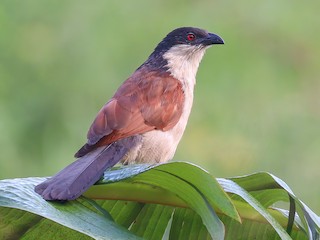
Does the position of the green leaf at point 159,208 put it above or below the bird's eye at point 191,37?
below

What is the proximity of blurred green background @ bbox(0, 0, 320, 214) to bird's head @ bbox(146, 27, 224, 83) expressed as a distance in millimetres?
619

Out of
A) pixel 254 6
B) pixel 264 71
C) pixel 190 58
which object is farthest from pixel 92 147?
pixel 254 6

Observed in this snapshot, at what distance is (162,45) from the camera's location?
10.9 feet

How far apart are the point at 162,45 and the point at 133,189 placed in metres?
1.98

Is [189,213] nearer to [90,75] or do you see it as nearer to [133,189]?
[133,189]

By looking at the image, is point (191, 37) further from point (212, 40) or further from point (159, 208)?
point (159, 208)

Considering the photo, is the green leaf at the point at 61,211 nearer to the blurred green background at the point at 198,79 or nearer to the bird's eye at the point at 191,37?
the bird's eye at the point at 191,37

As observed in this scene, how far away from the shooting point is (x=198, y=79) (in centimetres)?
395

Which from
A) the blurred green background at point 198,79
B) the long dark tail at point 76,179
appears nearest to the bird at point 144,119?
the long dark tail at point 76,179

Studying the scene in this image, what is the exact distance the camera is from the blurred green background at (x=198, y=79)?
12.8ft

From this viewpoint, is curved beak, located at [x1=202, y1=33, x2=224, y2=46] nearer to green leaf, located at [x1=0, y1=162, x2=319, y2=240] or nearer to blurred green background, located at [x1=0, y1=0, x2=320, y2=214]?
blurred green background, located at [x1=0, y1=0, x2=320, y2=214]

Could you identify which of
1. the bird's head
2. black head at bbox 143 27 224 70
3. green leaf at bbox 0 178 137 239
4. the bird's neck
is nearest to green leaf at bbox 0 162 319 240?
green leaf at bbox 0 178 137 239

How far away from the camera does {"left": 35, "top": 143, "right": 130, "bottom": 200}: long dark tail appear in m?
1.22

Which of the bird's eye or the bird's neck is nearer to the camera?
the bird's neck
